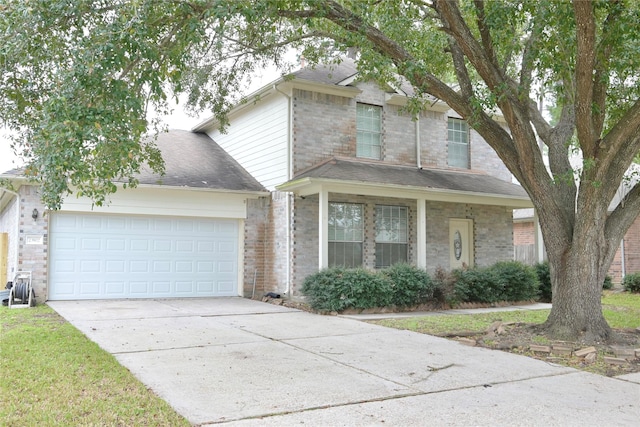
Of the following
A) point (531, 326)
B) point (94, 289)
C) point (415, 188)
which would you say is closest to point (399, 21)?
point (415, 188)

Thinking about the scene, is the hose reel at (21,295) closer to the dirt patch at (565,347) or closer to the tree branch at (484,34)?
the dirt patch at (565,347)

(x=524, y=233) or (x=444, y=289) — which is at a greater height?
(x=524, y=233)

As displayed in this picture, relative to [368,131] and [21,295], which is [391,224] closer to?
[368,131]

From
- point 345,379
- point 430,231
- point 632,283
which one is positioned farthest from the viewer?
point 632,283

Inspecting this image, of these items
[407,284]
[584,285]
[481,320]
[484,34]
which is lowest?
[481,320]

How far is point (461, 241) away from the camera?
56.1 feet

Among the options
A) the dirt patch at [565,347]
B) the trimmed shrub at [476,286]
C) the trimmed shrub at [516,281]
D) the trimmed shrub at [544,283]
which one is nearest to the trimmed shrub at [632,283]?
the trimmed shrub at [544,283]

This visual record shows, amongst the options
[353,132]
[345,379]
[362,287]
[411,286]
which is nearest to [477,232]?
[353,132]

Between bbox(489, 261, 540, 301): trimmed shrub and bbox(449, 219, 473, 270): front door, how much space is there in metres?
2.47

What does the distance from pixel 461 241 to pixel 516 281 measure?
9.77ft

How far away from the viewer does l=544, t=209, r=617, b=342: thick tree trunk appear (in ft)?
28.3

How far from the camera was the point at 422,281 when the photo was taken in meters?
12.9

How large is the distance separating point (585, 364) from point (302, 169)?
8.74 m

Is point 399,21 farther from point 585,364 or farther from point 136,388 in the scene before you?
point 136,388
